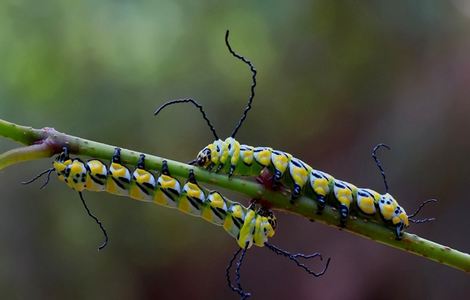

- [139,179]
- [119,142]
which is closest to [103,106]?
[119,142]

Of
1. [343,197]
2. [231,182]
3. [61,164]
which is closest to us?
[231,182]

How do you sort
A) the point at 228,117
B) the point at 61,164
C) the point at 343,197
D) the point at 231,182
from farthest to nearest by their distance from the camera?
the point at 228,117, the point at 343,197, the point at 61,164, the point at 231,182

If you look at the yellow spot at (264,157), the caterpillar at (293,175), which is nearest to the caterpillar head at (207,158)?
the caterpillar at (293,175)

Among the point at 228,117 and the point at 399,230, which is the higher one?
the point at 228,117

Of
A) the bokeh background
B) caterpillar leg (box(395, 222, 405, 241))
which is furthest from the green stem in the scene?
the bokeh background

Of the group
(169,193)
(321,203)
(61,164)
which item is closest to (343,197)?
(321,203)

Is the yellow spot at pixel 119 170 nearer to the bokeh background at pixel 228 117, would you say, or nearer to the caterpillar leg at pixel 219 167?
the caterpillar leg at pixel 219 167

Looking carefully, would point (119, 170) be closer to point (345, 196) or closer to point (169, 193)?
point (169, 193)

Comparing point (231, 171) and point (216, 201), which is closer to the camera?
point (231, 171)

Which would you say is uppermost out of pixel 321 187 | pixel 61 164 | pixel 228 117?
pixel 228 117
